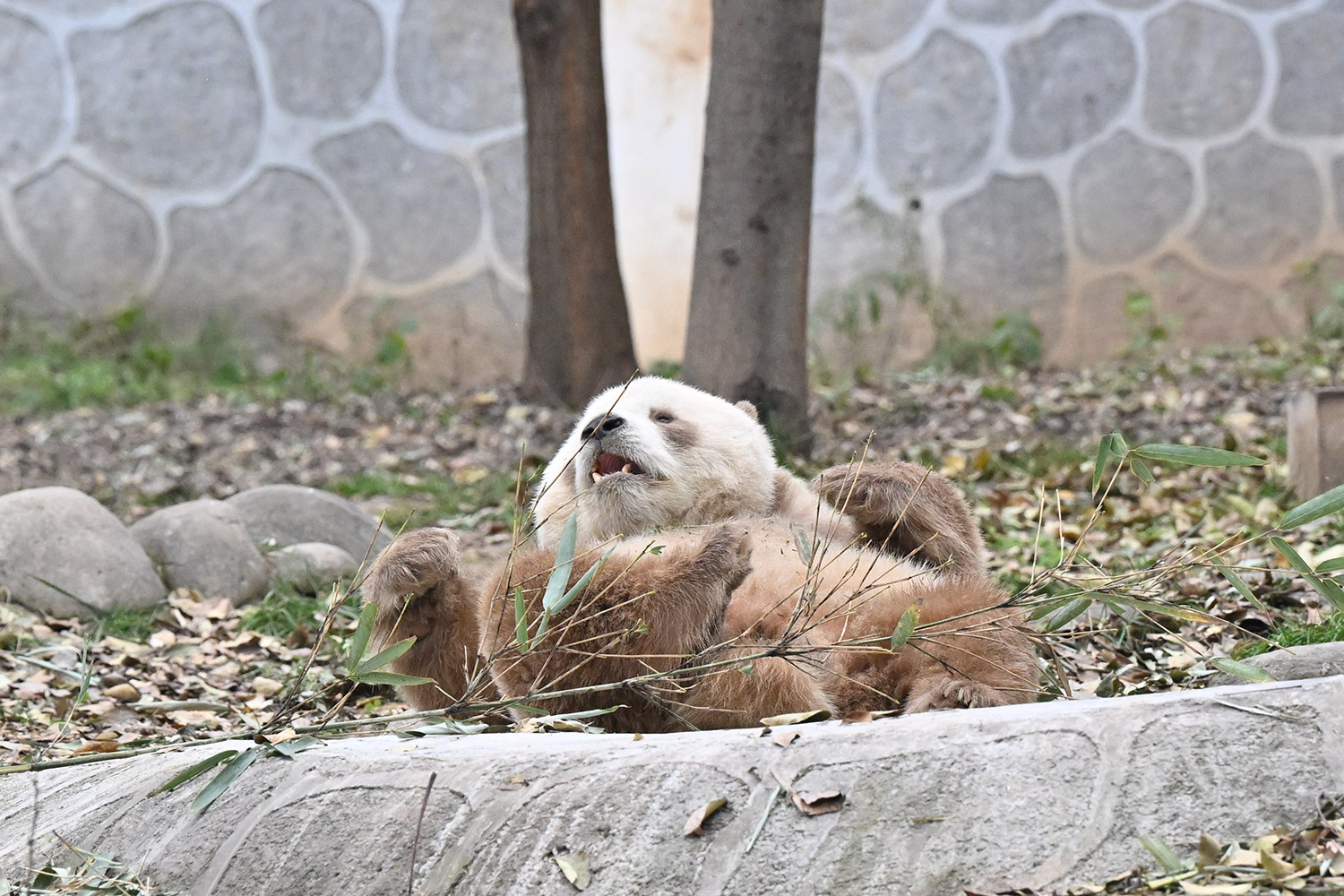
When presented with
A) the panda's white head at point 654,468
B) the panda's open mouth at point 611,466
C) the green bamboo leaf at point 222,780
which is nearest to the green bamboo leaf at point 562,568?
the panda's white head at point 654,468

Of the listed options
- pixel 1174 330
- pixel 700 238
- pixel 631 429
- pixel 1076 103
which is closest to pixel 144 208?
pixel 700 238

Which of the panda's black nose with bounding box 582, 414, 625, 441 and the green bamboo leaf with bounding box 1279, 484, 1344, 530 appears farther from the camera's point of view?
the panda's black nose with bounding box 582, 414, 625, 441

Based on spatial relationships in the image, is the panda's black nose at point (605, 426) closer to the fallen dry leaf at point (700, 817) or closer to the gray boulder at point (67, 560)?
the fallen dry leaf at point (700, 817)

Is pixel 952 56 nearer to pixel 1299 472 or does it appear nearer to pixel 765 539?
pixel 1299 472

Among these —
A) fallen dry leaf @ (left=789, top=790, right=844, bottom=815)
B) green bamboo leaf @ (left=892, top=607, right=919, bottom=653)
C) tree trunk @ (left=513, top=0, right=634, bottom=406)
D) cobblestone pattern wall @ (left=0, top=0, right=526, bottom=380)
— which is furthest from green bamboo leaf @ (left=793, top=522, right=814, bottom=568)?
cobblestone pattern wall @ (left=0, top=0, right=526, bottom=380)

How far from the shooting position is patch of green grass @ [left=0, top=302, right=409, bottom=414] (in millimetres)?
8219

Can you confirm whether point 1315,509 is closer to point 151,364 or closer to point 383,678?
point 383,678

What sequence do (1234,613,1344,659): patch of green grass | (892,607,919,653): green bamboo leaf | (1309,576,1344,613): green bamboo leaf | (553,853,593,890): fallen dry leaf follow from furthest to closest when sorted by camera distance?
(1234,613,1344,659): patch of green grass
(1309,576,1344,613): green bamboo leaf
(892,607,919,653): green bamboo leaf
(553,853,593,890): fallen dry leaf

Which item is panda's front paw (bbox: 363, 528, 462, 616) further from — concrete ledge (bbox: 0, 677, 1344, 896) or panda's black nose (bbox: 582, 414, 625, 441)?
concrete ledge (bbox: 0, 677, 1344, 896)

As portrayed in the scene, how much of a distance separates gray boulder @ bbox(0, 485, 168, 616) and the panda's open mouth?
199 centimetres

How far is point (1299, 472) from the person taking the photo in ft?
15.2

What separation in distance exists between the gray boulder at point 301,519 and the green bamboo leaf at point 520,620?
249 cm

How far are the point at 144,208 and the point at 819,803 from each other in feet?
27.8

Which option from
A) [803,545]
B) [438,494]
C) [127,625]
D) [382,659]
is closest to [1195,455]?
[803,545]
